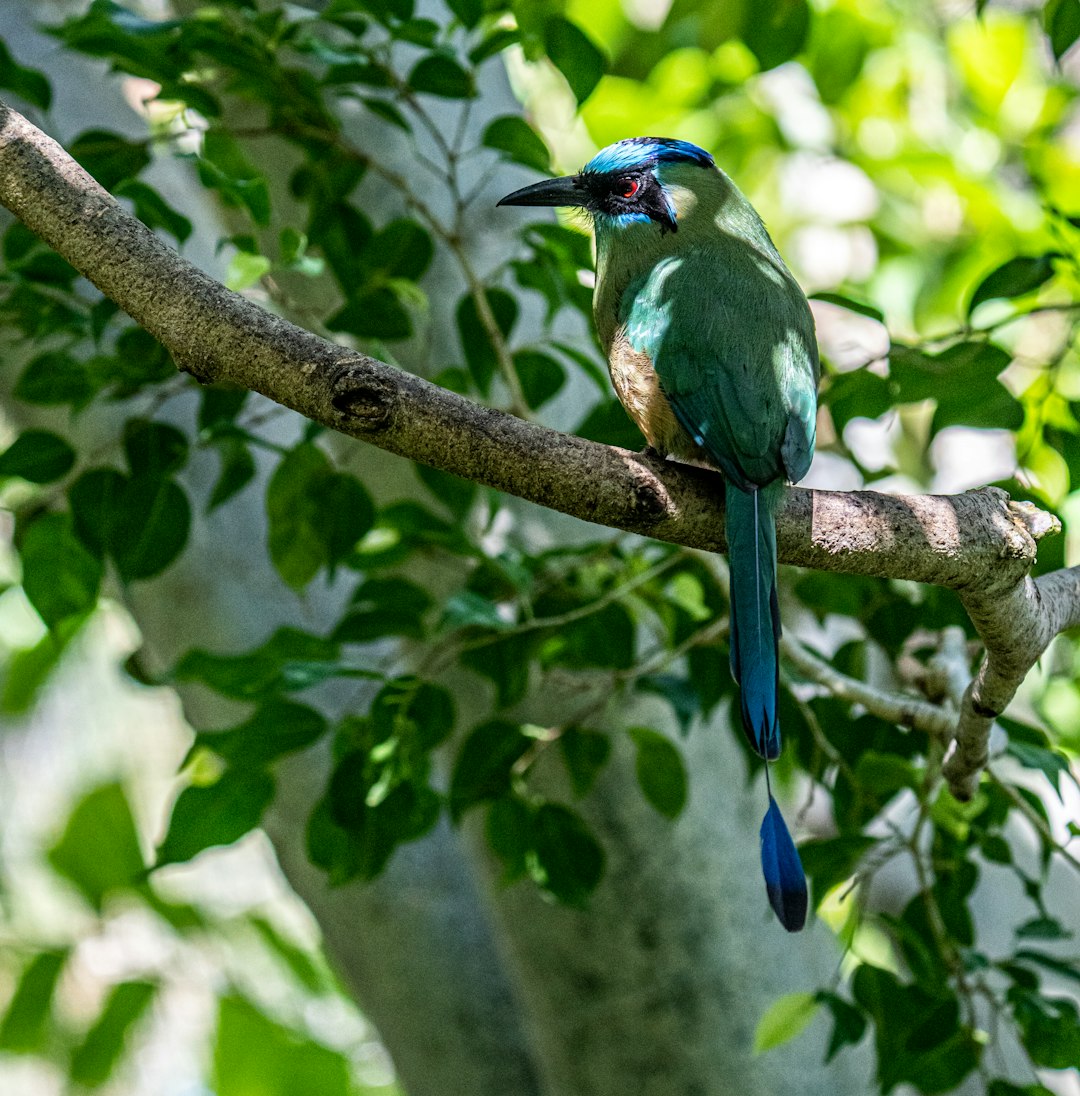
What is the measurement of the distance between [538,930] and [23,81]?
5.18ft

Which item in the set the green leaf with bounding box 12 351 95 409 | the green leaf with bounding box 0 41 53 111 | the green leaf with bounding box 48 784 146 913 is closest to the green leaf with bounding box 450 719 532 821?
the green leaf with bounding box 12 351 95 409

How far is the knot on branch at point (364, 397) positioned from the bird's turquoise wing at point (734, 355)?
0.46 metres

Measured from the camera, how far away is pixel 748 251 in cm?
193

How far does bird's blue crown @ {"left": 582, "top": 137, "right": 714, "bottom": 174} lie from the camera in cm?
210

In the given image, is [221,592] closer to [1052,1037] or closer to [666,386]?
[666,386]

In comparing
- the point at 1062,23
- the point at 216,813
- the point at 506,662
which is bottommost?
the point at 216,813

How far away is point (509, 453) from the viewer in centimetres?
127

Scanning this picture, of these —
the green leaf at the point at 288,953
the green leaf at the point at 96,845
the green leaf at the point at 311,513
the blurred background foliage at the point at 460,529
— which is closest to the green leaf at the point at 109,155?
the blurred background foliage at the point at 460,529

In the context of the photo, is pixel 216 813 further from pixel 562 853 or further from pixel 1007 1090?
pixel 1007 1090

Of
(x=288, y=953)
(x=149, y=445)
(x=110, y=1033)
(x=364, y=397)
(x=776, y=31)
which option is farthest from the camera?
(x=288, y=953)

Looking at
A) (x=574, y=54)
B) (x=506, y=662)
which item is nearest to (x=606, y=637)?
(x=506, y=662)

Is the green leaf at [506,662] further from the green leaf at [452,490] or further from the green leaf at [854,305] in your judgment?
the green leaf at [854,305]

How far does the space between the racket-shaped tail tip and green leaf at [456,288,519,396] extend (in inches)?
35.9

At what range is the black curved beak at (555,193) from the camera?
2096mm
